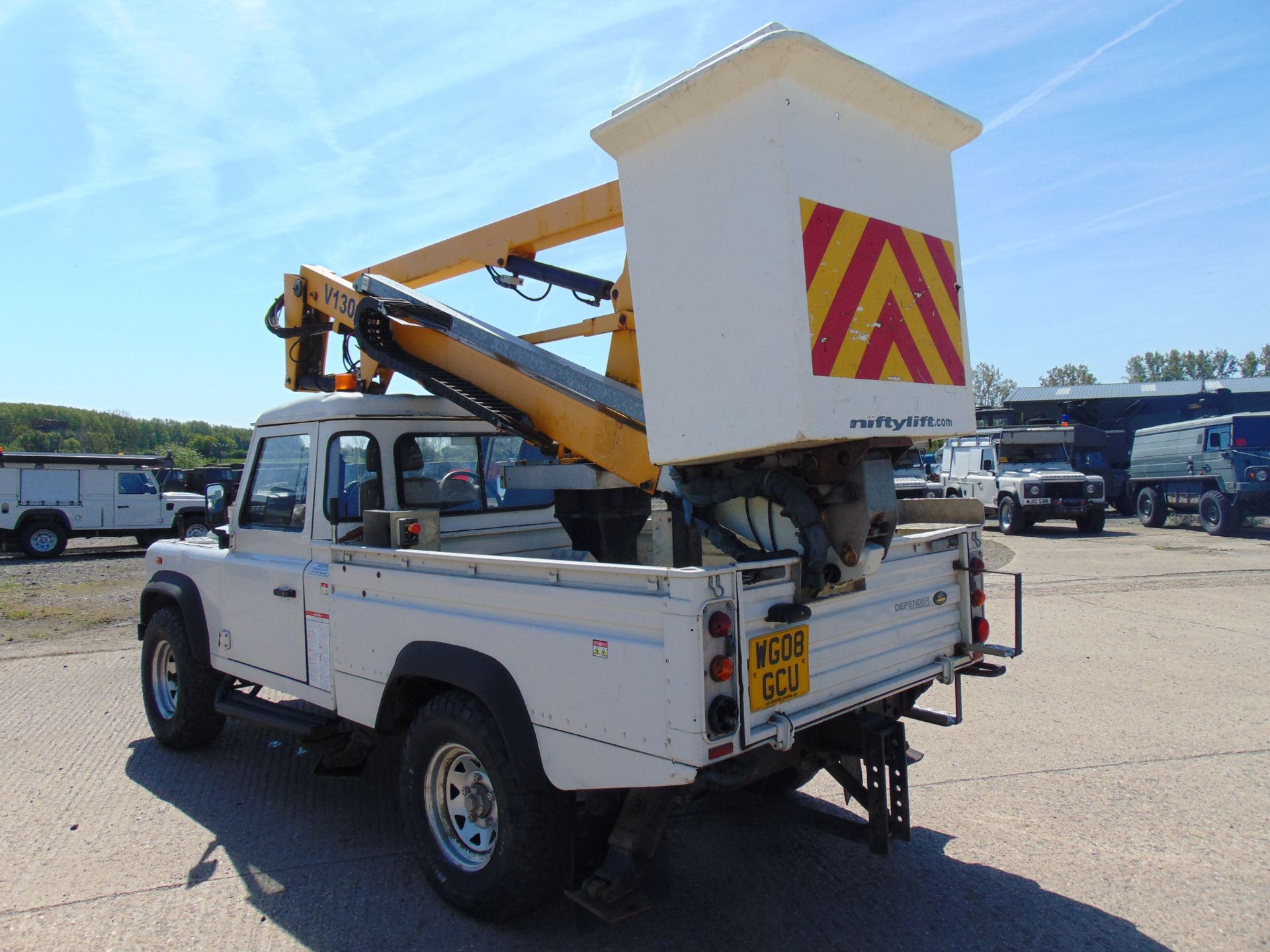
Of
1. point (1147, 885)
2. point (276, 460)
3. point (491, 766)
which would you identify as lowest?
point (1147, 885)

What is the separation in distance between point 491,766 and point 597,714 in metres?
0.59

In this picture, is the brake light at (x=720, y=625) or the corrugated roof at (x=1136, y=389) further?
the corrugated roof at (x=1136, y=389)

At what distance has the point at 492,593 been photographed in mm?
3107

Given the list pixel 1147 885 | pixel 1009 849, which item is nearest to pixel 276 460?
pixel 1009 849

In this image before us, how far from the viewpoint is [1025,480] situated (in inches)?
718

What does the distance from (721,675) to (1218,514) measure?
64.8 ft

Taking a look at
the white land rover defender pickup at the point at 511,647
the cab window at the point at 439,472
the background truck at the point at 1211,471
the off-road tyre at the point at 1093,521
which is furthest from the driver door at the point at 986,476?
the cab window at the point at 439,472

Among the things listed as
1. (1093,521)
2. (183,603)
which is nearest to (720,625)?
(183,603)

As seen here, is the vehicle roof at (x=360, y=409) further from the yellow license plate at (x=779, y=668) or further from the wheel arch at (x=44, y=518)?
the wheel arch at (x=44, y=518)

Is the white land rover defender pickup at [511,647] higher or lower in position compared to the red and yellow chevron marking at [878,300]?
lower

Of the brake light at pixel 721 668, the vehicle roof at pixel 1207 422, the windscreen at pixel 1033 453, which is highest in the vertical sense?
the vehicle roof at pixel 1207 422

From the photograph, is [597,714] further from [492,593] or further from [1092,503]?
[1092,503]

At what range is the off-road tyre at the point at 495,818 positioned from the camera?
2957 millimetres

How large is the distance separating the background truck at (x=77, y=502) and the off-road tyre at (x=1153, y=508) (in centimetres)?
2203
